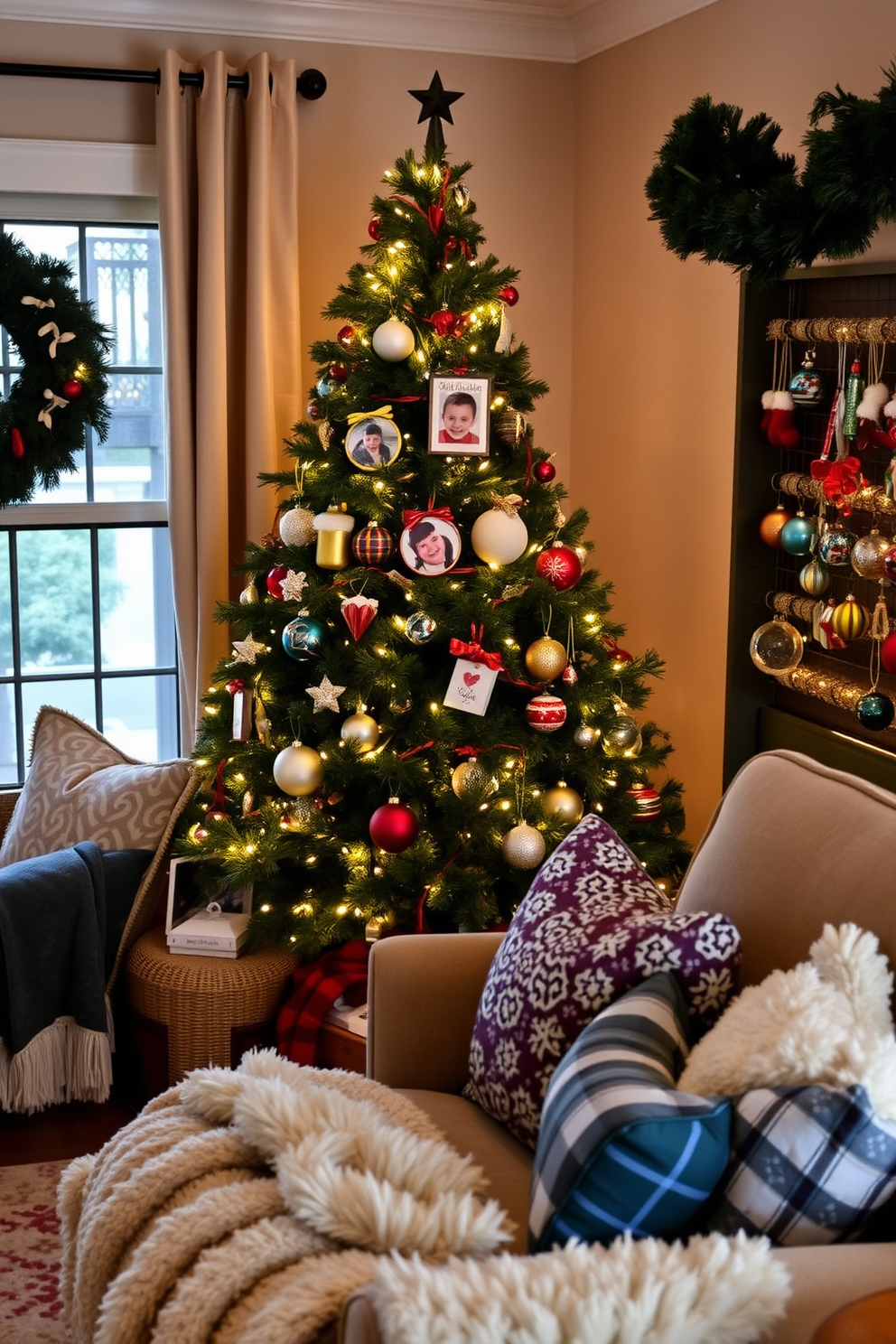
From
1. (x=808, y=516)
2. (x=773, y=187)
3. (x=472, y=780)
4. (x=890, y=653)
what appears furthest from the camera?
(x=808, y=516)

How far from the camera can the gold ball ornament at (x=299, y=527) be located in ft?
9.00

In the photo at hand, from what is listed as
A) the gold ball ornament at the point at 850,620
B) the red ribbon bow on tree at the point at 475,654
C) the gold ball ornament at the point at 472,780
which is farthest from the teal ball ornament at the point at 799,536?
the gold ball ornament at the point at 472,780

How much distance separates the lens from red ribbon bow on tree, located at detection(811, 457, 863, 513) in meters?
2.35

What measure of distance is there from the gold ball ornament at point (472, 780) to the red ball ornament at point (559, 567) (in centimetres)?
40

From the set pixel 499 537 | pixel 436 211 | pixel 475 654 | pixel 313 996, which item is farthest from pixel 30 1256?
pixel 436 211

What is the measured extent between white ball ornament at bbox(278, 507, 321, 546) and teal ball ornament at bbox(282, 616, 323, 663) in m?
0.19

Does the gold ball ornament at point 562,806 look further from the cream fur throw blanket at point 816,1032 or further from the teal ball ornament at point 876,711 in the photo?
the cream fur throw blanket at point 816,1032

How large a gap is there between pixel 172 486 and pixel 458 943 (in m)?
1.91

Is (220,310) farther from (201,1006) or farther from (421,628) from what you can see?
(201,1006)

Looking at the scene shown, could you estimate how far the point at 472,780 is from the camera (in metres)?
2.58

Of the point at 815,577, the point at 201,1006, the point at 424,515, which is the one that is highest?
the point at 424,515

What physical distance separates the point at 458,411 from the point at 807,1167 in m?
1.75

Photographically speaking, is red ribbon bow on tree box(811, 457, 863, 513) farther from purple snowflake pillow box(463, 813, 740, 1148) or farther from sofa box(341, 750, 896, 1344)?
purple snowflake pillow box(463, 813, 740, 1148)

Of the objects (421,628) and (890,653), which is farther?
(421,628)
